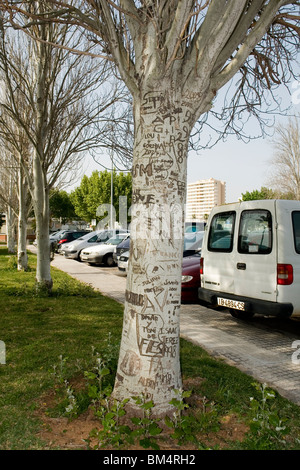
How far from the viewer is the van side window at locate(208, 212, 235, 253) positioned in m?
6.76

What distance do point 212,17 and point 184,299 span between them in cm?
673

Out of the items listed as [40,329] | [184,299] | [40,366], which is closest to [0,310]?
[40,329]

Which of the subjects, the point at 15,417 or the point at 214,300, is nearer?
the point at 15,417

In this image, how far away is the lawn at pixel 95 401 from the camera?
2.76 metres

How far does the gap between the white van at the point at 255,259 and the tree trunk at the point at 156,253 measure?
9.38 feet

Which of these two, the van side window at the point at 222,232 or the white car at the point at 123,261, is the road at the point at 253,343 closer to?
the van side window at the point at 222,232

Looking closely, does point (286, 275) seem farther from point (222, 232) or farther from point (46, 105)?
point (46, 105)

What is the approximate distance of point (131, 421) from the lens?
9.62 feet

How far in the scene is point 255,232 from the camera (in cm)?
609

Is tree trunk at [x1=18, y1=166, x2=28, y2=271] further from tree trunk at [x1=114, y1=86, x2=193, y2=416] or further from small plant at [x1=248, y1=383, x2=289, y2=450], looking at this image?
small plant at [x1=248, y1=383, x2=289, y2=450]

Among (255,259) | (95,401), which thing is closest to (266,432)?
(95,401)

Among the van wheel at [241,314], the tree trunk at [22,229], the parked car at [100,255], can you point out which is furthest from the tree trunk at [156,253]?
the parked car at [100,255]
